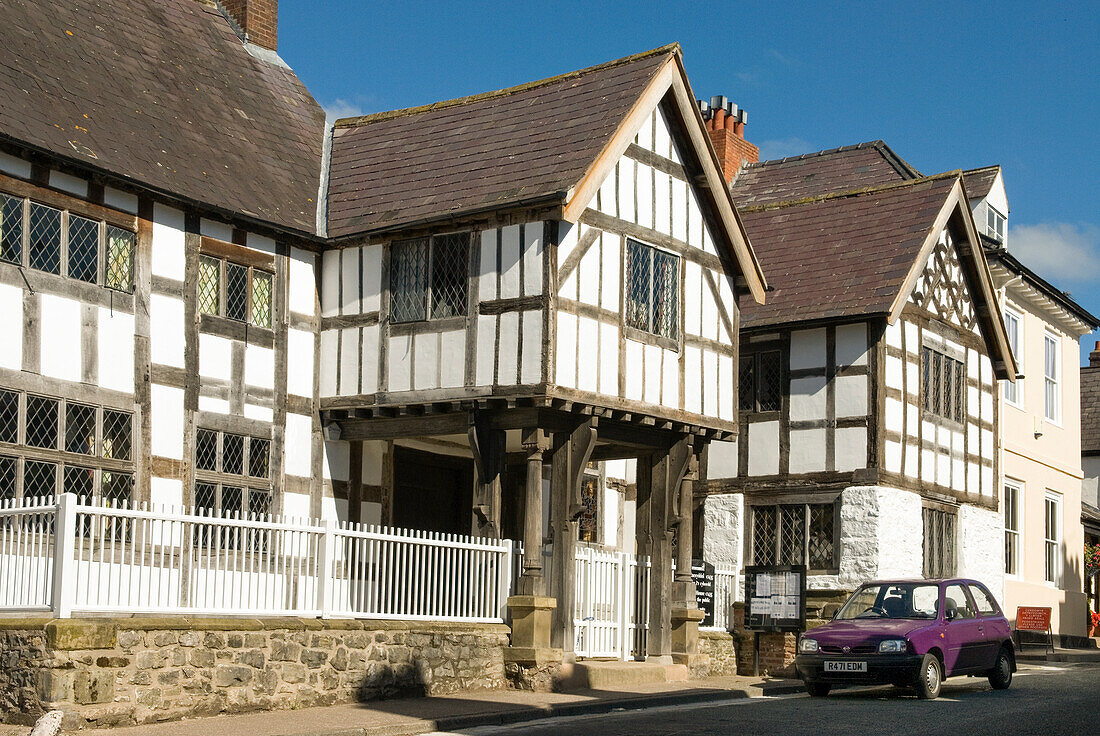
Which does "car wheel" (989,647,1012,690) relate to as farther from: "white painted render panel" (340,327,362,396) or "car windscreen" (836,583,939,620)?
"white painted render panel" (340,327,362,396)

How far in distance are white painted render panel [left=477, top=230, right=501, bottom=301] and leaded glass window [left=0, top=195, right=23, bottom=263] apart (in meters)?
5.71

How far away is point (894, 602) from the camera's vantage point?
18359 millimetres

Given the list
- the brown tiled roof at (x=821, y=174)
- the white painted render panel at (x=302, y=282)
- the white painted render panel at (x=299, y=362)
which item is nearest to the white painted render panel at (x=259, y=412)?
the white painted render panel at (x=299, y=362)

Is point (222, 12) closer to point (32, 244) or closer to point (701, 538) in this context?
point (32, 244)

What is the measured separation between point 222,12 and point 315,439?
8072mm

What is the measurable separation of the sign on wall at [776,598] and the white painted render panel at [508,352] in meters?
5.57

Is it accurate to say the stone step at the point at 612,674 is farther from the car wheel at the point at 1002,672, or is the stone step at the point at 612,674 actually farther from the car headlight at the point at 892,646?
the car wheel at the point at 1002,672

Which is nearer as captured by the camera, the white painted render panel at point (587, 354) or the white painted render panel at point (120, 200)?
the white painted render panel at point (120, 200)

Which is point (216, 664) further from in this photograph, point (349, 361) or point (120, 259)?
point (349, 361)

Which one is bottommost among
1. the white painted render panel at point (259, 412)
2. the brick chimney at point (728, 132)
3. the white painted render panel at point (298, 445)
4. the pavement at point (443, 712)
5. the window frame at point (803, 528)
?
the pavement at point (443, 712)

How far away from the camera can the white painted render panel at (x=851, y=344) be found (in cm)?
2427

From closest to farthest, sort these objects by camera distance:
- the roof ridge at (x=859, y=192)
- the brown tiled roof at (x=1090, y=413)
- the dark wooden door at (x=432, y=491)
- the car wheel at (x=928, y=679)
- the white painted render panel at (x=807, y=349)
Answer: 1. the car wheel at (x=928, y=679)
2. the dark wooden door at (x=432, y=491)
3. the white painted render panel at (x=807, y=349)
4. the roof ridge at (x=859, y=192)
5. the brown tiled roof at (x=1090, y=413)

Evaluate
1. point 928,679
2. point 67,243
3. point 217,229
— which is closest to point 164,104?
point 217,229

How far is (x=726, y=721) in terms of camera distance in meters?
14.0
